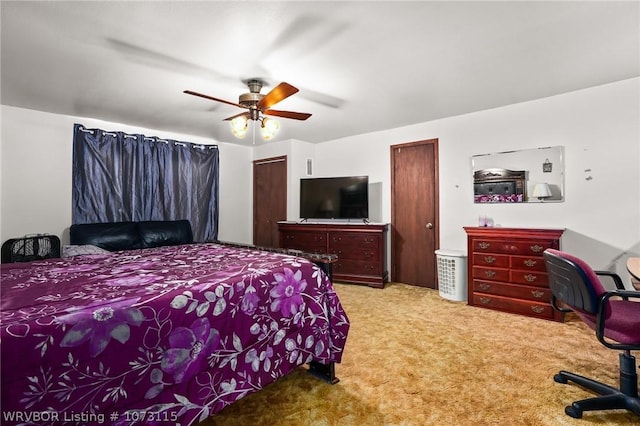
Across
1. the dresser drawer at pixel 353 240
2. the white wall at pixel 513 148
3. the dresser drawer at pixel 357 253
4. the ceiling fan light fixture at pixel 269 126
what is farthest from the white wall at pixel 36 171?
the dresser drawer at pixel 357 253

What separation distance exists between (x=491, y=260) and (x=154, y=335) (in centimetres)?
341

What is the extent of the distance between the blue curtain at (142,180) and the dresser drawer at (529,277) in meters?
4.37

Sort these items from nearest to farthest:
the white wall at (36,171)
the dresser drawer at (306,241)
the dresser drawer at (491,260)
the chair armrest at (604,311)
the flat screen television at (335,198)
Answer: the chair armrest at (604,311) → the dresser drawer at (491,260) → the white wall at (36,171) → the flat screen television at (335,198) → the dresser drawer at (306,241)

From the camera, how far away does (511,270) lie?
10.7 feet

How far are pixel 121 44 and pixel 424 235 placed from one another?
403 cm

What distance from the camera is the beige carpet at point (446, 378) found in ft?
5.50

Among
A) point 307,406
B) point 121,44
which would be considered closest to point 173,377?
point 307,406

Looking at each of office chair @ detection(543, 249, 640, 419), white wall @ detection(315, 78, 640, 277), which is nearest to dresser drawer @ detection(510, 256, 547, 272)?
white wall @ detection(315, 78, 640, 277)

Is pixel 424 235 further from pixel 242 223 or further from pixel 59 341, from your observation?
pixel 59 341

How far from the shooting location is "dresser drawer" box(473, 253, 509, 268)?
3311 mm

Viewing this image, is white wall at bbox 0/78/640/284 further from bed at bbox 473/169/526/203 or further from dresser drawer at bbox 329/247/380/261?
dresser drawer at bbox 329/247/380/261

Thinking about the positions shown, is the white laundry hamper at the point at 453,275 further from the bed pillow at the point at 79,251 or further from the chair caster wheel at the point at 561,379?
the bed pillow at the point at 79,251

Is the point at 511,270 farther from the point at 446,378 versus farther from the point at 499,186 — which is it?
the point at 446,378

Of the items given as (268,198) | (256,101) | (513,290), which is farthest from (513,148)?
(268,198)
